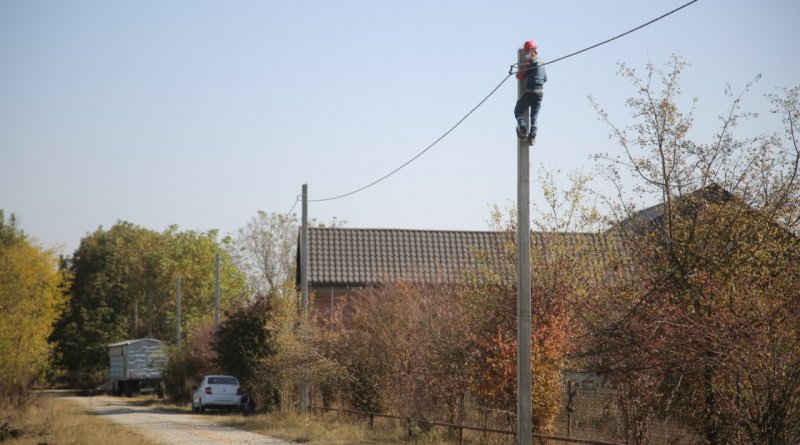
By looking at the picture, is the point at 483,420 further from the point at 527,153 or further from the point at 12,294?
the point at 12,294

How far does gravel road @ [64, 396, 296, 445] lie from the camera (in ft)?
77.8

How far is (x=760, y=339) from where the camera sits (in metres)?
11.6

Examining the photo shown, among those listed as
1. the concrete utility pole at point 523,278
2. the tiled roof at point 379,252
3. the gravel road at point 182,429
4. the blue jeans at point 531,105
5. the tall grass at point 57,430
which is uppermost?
the tiled roof at point 379,252

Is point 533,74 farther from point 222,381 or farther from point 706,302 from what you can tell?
point 222,381

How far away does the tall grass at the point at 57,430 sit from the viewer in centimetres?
2265

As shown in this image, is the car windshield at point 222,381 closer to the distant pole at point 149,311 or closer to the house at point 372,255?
the house at point 372,255

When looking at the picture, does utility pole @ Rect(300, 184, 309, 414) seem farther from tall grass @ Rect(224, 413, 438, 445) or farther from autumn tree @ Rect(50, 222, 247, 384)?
autumn tree @ Rect(50, 222, 247, 384)

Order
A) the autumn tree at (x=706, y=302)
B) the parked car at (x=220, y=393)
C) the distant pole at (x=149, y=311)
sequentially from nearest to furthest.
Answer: the autumn tree at (x=706, y=302) < the parked car at (x=220, y=393) < the distant pole at (x=149, y=311)

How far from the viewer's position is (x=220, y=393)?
37.2 m

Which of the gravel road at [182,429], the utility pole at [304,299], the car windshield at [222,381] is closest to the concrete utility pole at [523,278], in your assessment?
the gravel road at [182,429]

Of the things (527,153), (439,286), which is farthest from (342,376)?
(527,153)

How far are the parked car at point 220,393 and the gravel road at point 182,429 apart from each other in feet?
2.03

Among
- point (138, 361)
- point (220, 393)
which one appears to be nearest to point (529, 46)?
point (220, 393)

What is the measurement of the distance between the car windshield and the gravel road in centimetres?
129
